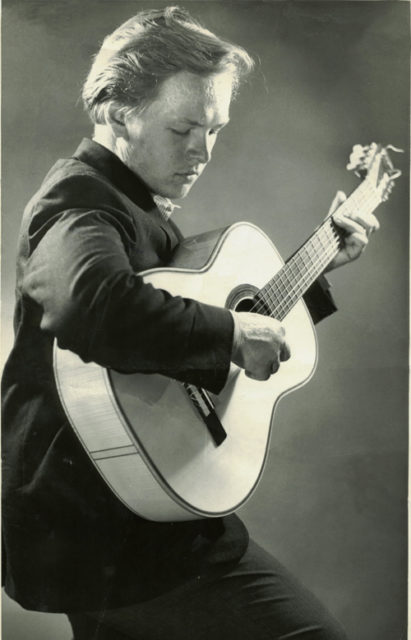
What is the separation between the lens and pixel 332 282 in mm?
1382

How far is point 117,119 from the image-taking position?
48.4 inches

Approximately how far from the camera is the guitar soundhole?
1.19 m

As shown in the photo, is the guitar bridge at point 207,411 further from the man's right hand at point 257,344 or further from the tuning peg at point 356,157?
the tuning peg at point 356,157

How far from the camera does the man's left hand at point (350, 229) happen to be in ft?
4.49

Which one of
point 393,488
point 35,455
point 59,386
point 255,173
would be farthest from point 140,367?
point 393,488

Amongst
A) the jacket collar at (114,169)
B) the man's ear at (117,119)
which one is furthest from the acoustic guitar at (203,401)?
the man's ear at (117,119)

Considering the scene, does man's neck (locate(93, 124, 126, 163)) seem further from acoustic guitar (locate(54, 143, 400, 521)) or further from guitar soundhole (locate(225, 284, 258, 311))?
guitar soundhole (locate(225, 284, 258, 311))

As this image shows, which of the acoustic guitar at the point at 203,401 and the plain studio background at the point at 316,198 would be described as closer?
the acoustic guitar at the point at 203,401

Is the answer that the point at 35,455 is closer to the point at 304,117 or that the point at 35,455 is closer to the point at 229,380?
the point at 229,380

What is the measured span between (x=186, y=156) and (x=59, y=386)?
47cm

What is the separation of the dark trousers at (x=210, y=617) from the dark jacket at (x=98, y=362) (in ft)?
0.08

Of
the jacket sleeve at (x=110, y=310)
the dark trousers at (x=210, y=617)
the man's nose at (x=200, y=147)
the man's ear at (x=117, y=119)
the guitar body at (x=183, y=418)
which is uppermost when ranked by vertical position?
the man's nose at (x=200, y=147)

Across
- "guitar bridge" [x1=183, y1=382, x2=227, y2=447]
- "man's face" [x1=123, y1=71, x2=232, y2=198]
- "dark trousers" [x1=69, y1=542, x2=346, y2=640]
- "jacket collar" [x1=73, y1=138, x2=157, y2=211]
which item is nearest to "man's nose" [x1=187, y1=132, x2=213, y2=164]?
"man's face" [x1=123, y1=71, x2=232, y2=198]

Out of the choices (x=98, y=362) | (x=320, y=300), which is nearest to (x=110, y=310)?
(x=98, y=362)
